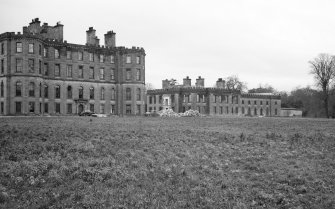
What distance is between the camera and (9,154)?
13.6 meters

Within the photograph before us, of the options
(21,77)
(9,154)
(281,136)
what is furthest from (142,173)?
(21,77)

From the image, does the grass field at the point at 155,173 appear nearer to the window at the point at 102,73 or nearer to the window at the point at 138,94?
the window at the point at 102,73

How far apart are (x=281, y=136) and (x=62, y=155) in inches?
567

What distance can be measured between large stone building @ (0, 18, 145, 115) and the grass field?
134 ft

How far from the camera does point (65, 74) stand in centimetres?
6359

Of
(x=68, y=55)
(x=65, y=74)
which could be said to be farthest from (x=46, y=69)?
(x=68, y=55)

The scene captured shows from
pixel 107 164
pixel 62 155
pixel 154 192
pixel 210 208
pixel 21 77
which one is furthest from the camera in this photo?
pixel 21 77

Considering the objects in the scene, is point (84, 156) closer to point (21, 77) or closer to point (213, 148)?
point (213, 148)

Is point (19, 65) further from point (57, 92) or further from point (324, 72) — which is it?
point (324, 72)

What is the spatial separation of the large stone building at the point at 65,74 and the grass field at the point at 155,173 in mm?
40772

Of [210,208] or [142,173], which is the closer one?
[210,208]

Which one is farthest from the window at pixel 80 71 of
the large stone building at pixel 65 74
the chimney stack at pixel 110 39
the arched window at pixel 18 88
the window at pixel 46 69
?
the arched window at pixel 18 88

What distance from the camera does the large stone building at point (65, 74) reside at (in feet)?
183

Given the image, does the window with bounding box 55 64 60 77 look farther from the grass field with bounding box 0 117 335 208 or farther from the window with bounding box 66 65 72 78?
the grass field with bounding box 0 117 335 208
